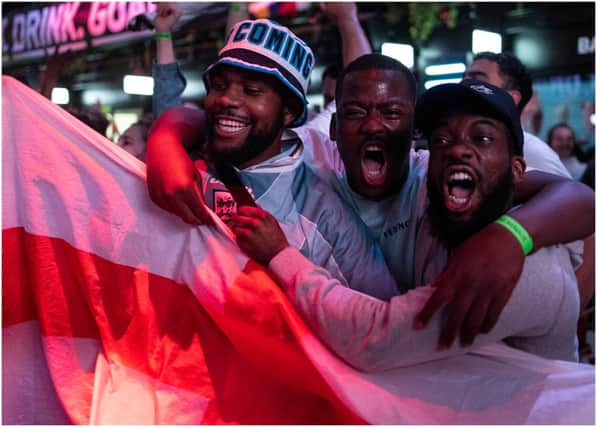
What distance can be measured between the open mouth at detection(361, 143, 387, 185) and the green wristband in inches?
26.9

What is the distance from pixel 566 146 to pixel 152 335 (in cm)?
583

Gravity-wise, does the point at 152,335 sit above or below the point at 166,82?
below

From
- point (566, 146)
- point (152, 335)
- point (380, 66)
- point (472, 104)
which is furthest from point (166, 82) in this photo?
point (566, 146)

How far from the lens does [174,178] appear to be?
6.45 feet

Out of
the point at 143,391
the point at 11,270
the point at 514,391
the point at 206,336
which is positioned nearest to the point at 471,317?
the point at 514,391

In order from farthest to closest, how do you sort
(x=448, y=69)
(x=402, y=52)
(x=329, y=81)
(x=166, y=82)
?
(x=402, y=52) < (x=448, y=69) < (x=329, y=81) < (x=166, y=82)

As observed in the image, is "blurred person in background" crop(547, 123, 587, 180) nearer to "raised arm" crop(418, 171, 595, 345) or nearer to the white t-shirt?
the white t-shirt

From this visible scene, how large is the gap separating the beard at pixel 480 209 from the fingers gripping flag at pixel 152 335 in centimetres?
33

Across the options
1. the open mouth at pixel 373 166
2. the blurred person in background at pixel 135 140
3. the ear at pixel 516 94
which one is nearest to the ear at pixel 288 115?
the open mouth at pixel 373 166

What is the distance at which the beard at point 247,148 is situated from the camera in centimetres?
228

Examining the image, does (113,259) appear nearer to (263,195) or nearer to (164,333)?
(164,333)

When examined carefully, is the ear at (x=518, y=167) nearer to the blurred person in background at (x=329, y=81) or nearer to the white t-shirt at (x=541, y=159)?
the white t-shirt at (x=541, y=159)

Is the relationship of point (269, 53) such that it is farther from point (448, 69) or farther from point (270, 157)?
point (448, 69)

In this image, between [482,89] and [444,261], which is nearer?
[482,89]
